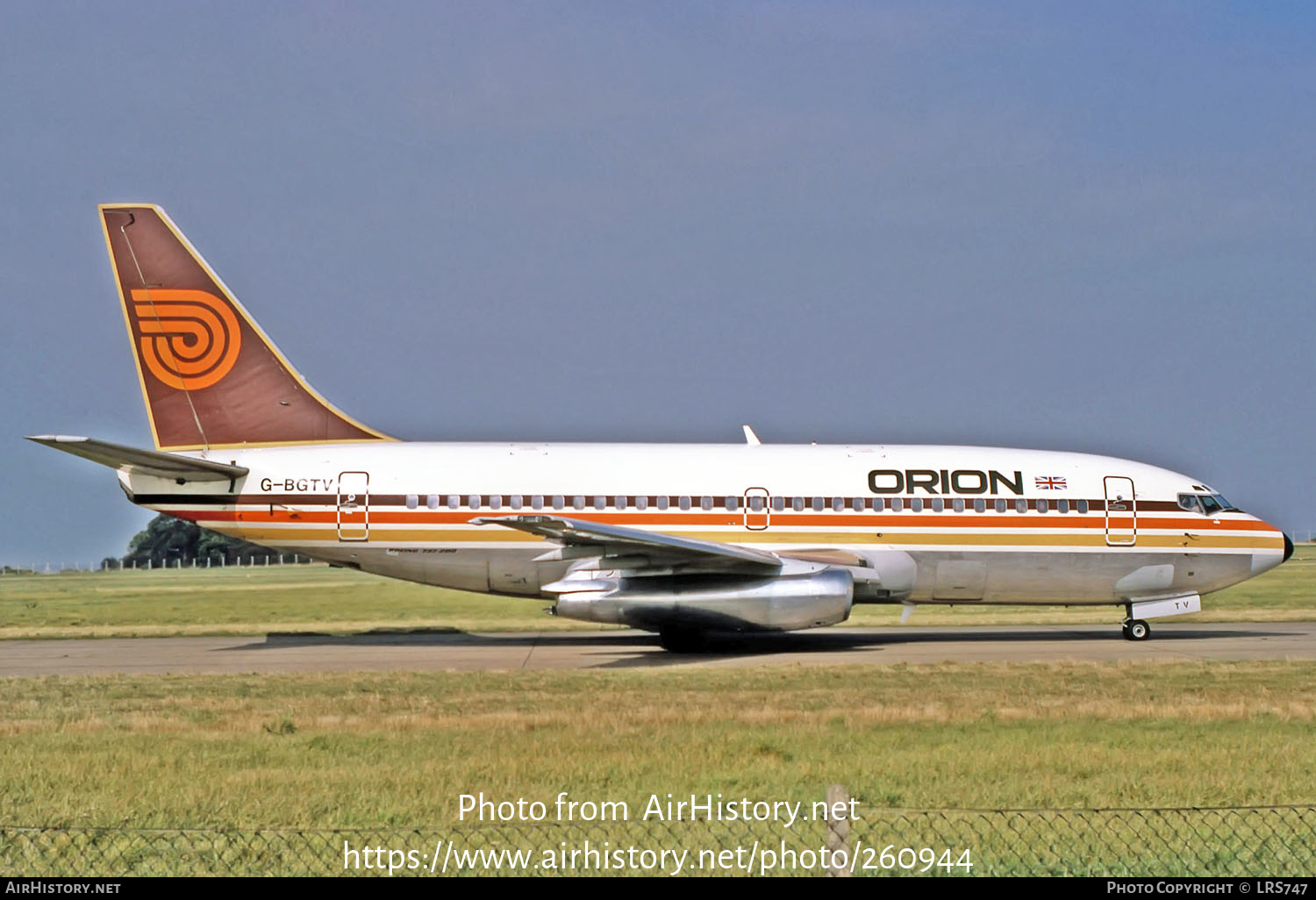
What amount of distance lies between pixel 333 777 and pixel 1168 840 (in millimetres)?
6647

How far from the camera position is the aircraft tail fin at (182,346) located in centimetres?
2550

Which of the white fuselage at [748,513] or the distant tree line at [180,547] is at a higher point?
the distant tree line at [180,547]

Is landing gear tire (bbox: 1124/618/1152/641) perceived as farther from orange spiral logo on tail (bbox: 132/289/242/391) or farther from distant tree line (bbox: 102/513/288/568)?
distant tree line (bbox: 102/513/288/568)

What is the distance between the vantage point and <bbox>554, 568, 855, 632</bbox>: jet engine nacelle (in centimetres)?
2247

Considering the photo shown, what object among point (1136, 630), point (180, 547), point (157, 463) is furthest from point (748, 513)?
point (180, 547)

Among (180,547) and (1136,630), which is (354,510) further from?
(180,547)

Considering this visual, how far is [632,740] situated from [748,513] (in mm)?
11539

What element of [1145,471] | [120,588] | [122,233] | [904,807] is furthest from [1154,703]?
[120,588]

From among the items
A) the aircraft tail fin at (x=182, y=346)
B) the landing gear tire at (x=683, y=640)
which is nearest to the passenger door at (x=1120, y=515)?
the landing gear tire at (x=683, y=640)

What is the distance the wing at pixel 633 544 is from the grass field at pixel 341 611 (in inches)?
294

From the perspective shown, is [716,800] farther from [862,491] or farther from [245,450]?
[245,450]

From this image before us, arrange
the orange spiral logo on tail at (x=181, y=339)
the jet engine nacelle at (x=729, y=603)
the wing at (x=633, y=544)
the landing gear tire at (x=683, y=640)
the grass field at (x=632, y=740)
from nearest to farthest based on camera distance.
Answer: the grass field at (x=632, y=740) < the wing at (x=633, y=544) < the jet engine nacelle at (x=729, y=603) < the landing gear tire at (x=683, y=640) < the orange spiral logo on tail at (x=181, y=339)

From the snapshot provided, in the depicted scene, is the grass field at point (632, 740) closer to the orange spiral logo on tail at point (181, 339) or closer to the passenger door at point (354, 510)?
the passenger door at point (354, 510)

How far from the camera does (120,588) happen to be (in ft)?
155
